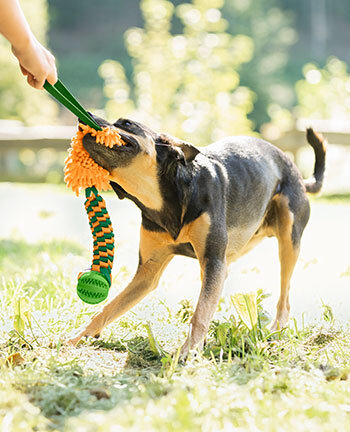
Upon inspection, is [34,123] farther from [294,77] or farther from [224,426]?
[294,77]

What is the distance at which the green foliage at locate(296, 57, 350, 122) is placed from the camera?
14.0m

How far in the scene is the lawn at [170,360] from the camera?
2289 millimetres

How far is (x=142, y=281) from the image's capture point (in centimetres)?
357

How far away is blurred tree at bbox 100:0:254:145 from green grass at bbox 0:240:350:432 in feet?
29.5

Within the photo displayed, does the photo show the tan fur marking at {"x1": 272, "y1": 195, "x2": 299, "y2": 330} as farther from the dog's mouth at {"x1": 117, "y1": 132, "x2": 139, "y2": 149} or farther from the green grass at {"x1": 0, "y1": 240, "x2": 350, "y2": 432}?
the dog's mouth at {"x1": 117, "y1": 132, "x2": 139, "y2": 149}

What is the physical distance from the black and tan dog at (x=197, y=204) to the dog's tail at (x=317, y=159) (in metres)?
0.67

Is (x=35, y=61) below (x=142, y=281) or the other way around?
the other way around

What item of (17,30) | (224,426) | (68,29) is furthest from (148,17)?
(68,29)

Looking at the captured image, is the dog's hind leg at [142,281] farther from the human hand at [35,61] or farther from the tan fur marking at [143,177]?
the human hand at [35,61]

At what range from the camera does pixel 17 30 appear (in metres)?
2.95

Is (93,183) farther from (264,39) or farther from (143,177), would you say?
(264,39)

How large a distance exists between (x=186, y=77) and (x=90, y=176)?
11454 millimetres

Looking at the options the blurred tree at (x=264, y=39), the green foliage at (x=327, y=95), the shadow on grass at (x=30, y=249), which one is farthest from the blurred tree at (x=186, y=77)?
the blurred tree at (x=264, y=39)

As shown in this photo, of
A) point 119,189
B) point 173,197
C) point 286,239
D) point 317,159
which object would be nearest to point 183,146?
point 173,197
